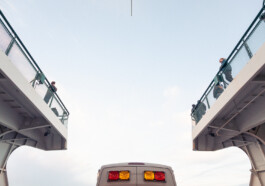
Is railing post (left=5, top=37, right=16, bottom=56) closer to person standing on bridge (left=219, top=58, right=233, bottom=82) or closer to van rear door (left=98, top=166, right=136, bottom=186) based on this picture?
van rear door (left=98, top=166, right=136, bottom=186)

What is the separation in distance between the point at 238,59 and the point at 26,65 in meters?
8.66

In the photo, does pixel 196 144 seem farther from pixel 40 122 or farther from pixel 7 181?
pixel 7 181

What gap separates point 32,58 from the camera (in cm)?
772

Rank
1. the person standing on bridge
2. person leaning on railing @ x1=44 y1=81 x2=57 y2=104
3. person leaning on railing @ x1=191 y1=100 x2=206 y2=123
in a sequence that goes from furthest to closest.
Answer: person leaning on railing @ x1=191 y1=100 x2=206 y2=123 < person leaning on railing @ x1=44 y1=81 x2=57 y2=104 < the person standing on bridge

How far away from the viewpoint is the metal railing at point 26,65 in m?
6.07

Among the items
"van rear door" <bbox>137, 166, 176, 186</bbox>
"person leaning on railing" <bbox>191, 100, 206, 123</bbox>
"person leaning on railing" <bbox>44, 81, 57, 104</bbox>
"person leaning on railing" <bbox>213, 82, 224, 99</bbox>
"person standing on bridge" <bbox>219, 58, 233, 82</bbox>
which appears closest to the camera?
"van rear door" <bbox>137, 166, 176, 186</bbox>

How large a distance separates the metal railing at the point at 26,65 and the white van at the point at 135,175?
526 cm

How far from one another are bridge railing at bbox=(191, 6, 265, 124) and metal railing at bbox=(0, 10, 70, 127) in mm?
8409

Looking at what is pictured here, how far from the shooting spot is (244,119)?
8570 mm

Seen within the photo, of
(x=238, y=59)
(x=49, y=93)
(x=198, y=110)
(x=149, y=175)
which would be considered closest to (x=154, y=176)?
(x=149, y=175)

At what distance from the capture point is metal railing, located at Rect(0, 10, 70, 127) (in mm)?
6070

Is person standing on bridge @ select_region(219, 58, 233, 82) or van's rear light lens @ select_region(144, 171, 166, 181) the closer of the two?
van's rear light lens @ select_region(144, 171, 166, 181)

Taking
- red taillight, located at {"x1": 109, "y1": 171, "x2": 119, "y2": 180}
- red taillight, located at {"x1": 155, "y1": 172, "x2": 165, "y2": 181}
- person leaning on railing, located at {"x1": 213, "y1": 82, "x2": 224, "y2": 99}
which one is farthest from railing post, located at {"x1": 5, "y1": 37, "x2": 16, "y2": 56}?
person leaning on railing, located at {"x1": 213, "y1": 82, "x2": 224, "y2": 99}

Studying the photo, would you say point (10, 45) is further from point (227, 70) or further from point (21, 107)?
point (227, 70)
